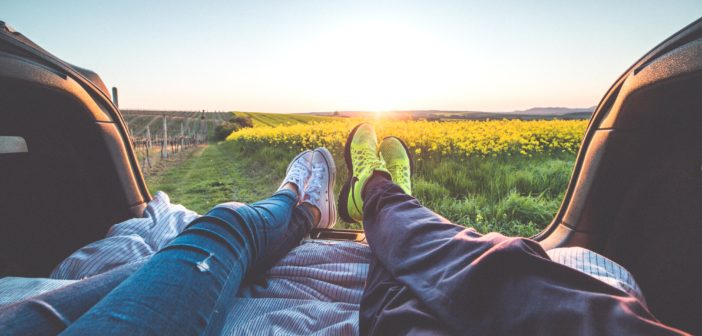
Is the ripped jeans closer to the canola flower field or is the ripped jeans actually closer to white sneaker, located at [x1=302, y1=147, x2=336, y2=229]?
white sneaker, located at [x1=302, y1=147, x2=336, y2=229]

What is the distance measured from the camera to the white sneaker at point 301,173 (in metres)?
1.52

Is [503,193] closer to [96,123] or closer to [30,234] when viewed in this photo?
[96,123]

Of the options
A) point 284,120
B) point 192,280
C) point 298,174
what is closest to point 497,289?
point 192,280

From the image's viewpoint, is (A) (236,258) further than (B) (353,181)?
No

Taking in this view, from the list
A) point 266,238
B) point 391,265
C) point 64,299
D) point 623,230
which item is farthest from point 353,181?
point 64,299

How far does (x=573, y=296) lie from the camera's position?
435mm

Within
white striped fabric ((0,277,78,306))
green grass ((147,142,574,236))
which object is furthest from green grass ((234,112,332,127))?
white striped fabric ((0,277,78,306))

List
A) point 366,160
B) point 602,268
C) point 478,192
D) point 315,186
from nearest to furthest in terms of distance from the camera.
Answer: point 602,268
point 315,186
point 366,160
point 478,192

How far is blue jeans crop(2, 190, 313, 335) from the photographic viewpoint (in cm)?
48

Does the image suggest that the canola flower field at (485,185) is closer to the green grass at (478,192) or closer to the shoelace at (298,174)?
the green grass at (478,192)

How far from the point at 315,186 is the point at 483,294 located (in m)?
1.18

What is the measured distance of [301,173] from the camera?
1.70 metres

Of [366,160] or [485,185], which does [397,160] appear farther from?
[485,185]

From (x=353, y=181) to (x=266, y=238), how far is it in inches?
34.7
